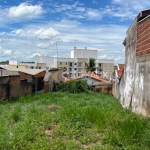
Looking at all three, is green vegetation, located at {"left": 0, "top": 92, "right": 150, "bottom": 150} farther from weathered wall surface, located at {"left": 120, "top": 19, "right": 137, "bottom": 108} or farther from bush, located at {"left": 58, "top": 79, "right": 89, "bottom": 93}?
bush, located at {"left": 58, "top": 79, "right": 89, "bottom": 93}

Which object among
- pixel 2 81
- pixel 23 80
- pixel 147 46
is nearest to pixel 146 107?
pixel 147 46

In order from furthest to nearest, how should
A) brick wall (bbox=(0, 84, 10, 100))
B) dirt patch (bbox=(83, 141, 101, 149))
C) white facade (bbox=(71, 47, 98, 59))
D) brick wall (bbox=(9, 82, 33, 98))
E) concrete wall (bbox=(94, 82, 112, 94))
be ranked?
1. white facade (bbox=(71, 47, 98, 59))
2. concrete wall (bbox=(94, 82, 112, 94))
3. brick wall (bbox=(9, 82, 33, 98))
4. brick wall (bbox=(0, 84, 10, 100))
5. dirt patch (bbox=(83, 141, 101, 149))

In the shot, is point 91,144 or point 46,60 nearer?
point 91,144

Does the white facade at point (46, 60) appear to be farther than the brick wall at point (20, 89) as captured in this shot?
Yes

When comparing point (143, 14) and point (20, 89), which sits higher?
point (143, 14)

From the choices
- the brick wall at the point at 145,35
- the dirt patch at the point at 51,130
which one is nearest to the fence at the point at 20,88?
the dirt patch at the point at 51,130

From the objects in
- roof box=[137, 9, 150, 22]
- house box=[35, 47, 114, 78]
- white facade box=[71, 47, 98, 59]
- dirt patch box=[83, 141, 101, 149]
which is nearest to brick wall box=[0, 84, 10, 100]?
roof box=[137, 9, 150, 22]

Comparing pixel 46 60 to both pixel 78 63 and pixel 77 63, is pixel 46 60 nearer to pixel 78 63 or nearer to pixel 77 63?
pixel 77 63

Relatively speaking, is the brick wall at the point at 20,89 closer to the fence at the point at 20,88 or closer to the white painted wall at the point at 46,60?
the fence at the point at 20,88

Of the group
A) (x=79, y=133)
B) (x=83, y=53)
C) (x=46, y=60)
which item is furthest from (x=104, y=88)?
(x=46, y=60)

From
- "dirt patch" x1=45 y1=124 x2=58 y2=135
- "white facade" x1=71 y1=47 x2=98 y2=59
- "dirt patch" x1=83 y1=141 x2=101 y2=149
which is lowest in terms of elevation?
"dirt patch" x1=83 y1=141 x2=101 y2=149

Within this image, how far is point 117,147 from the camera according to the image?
4.02 m

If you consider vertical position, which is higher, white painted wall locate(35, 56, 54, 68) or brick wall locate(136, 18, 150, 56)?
white painted wall locate(35, 56, 54, 68)

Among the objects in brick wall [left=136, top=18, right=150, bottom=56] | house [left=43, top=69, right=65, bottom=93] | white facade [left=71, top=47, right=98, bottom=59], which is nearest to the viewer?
brick wall [left=136, top=18, right=150, bottom=56]
